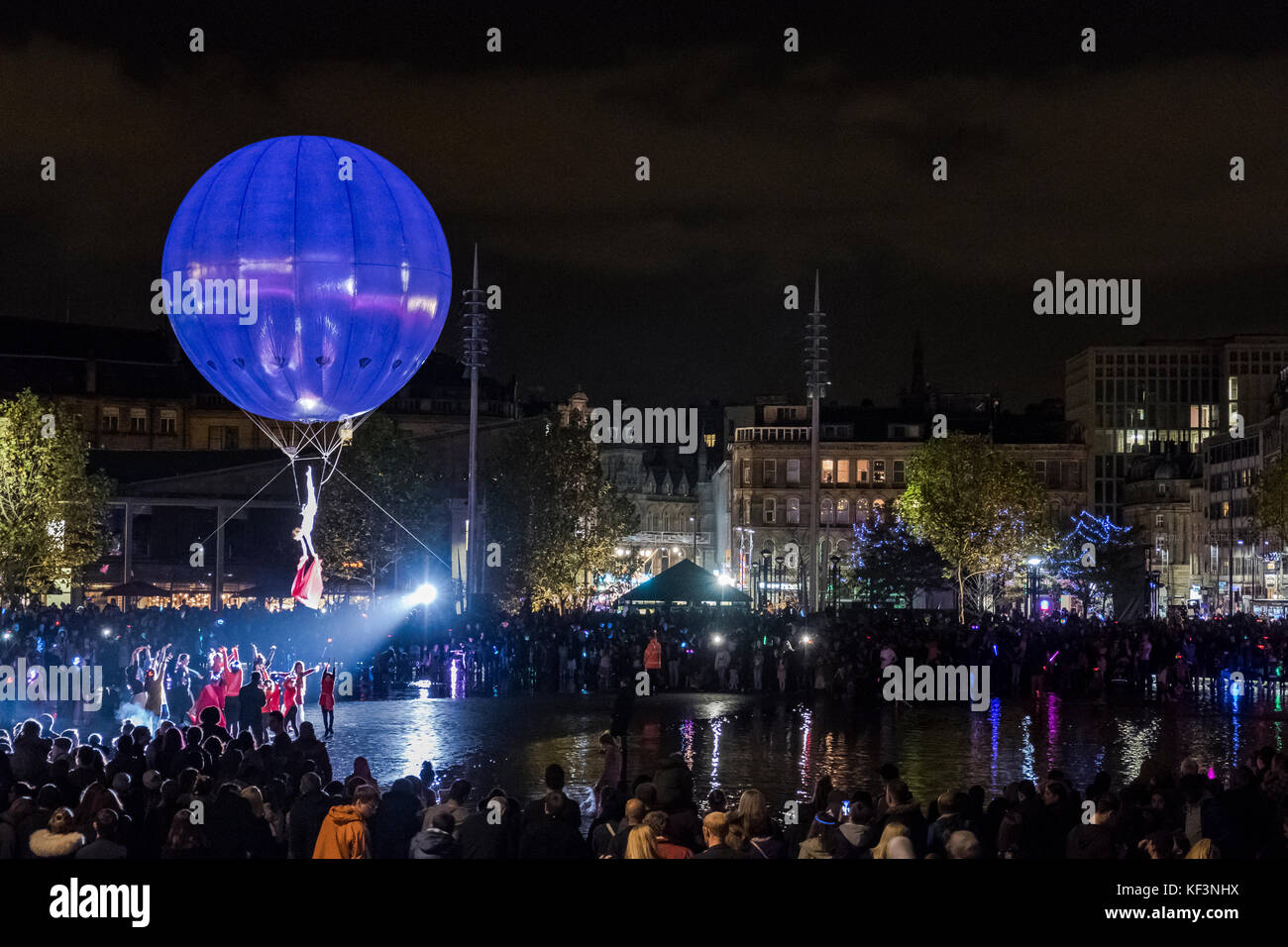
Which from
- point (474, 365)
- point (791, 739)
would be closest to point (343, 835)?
point (791, 739)

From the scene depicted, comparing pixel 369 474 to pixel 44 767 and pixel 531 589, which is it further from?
pixel 44 767

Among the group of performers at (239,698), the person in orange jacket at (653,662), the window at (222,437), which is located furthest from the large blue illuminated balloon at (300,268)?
the window at (222,437)

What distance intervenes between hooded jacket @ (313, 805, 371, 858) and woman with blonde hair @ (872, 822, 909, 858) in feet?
11.8

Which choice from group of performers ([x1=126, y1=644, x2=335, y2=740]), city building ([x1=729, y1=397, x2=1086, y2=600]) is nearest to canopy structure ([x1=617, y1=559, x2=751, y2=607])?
group of performers ([x1=126, y1=644, x2=335, y2=740])

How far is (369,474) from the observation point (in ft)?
226

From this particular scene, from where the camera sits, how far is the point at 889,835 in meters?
10.8

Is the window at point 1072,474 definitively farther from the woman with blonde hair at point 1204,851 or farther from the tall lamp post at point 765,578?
the woman with blonde hair at point 1204,851

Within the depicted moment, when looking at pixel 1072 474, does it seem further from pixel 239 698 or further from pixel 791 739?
pixel 239 698

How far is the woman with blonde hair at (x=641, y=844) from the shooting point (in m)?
10.6

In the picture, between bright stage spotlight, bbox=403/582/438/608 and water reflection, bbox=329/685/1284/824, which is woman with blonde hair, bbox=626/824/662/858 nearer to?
water reflection, bbox=329/685/1284/824

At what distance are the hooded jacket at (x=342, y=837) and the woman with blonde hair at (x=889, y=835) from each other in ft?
11.8

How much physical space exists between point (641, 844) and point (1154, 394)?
145 m

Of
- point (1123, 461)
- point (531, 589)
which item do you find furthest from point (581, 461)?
point (1123, 461)
